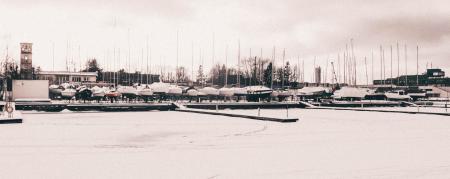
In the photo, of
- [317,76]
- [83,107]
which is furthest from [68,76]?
[83,107]

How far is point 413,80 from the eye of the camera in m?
195

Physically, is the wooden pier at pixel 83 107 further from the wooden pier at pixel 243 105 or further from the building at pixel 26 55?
the building at pixel 26 55

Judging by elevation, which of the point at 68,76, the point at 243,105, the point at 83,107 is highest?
the point at 68,76

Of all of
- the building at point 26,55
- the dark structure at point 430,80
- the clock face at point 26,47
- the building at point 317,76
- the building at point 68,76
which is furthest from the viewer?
the dark structure at point 430,80

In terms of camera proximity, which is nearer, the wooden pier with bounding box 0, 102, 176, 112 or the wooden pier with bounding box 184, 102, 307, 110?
the wooden pier with bounding box 0, 102, 176, 112

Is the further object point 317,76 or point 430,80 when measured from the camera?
point 430,80

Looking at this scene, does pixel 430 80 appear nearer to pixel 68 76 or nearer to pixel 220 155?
pixel 68 76

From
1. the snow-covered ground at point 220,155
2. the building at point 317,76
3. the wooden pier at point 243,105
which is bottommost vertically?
the snow-covered ground at point 220,155

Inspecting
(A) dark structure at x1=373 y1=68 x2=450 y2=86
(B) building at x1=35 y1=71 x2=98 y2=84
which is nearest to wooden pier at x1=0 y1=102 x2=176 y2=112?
(B) building at x1=35 y1=71 x2=98 y2=84

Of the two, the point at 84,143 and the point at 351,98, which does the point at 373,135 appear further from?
the point at 351,98

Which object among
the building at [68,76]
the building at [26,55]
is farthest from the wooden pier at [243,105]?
the building at [26,55]

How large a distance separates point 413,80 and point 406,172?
19799 centimetres

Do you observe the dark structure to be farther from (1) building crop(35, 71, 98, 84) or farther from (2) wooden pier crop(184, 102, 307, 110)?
(2) wooden pier crop(184, 102, 307, 110)

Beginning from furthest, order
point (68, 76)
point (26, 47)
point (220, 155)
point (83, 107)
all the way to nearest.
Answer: point (68, 76)
point (26, 47)
point (83, 107)
point (220, 155)
